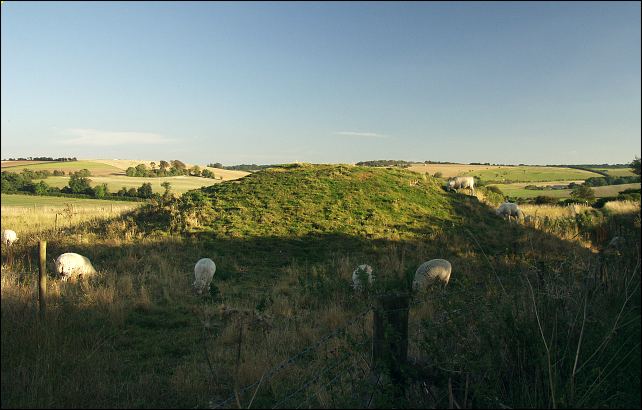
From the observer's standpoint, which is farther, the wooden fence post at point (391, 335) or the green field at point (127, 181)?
the green field at point (127, 181)

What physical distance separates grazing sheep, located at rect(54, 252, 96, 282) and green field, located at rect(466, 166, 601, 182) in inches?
2607

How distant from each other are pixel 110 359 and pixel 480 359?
520 centimetres

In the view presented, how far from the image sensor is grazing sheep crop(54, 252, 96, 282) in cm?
1268

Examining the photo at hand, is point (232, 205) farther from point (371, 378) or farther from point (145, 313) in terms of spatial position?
point (371, 378)

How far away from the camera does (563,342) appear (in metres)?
4.08

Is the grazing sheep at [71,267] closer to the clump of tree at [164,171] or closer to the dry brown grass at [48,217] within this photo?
the dry brown grass at [48,217]

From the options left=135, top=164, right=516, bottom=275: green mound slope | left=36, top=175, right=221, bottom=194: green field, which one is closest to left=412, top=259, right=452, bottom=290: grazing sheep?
left=135, top=164, right=516, bottom=275: green mound slope

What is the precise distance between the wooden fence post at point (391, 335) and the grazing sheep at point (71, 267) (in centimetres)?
1206

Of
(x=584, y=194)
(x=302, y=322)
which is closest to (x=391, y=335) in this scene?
(x=302, y=322)

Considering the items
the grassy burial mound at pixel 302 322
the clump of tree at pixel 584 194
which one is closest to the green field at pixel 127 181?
the grassy burial mound at pixel 302 322

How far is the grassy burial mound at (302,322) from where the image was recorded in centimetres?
392

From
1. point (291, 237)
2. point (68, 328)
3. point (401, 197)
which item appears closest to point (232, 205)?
point (291, 237)

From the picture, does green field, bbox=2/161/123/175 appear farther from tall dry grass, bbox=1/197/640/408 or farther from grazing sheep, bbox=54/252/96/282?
tall dry grass, bbox=1/197/640/408

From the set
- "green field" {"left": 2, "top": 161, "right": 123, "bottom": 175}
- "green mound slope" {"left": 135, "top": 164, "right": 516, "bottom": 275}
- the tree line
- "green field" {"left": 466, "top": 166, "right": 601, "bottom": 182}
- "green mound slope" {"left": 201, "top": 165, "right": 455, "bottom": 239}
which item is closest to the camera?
"green mound slope" {"left": 135, "top": 164, "right": 516, "bottom": 275}
